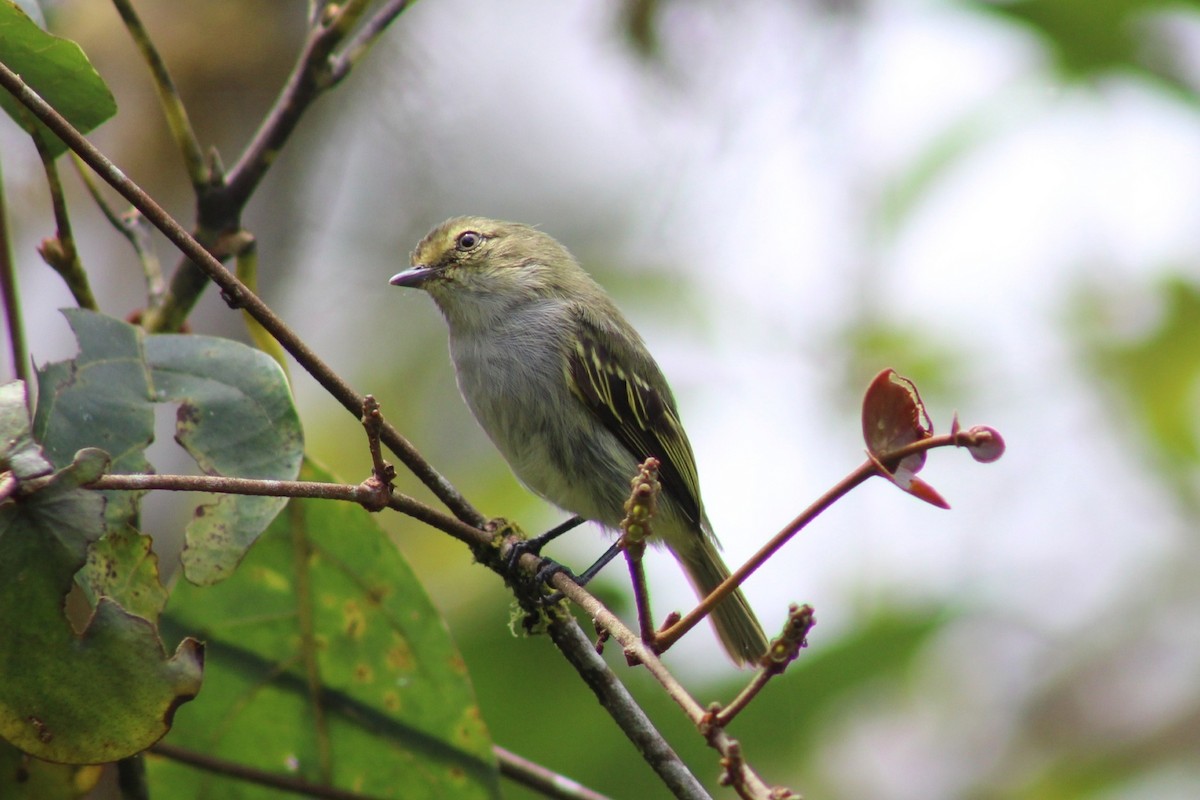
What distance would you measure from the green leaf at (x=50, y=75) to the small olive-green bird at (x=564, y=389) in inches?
74.3

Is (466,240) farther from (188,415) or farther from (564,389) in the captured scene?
(188,415)

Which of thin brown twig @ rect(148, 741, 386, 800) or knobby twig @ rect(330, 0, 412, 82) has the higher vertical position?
knobby twig @ rect(330, 0, 412, 82)

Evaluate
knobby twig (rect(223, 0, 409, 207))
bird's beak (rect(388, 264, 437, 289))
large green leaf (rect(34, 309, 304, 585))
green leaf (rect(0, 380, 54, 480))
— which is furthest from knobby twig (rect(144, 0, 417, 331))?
bird's beak (rect(388, 264, 437, 289))

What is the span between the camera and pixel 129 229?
2.37 meters

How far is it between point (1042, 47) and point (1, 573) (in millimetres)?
4184

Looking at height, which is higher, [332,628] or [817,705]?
[817,705]

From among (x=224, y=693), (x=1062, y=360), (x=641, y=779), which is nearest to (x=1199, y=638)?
(x=1062, y=360)

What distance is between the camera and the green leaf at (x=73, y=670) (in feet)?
5.52

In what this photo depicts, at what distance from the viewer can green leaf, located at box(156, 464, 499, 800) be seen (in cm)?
256

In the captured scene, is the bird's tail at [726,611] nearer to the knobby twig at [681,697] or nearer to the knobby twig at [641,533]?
the knobby twig at [681,697]

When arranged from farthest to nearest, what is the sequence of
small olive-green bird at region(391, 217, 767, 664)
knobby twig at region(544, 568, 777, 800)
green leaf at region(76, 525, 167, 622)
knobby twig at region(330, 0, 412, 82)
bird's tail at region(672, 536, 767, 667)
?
bird's tail at region(672, 536, 767, 667)
small olive-green bird at region(391, 217, 767, 664)
knobby twig at region(330, 0, 412, 82)
green leaf at region(76, 525, 167, 622)
knobby twig at region(544, 568, 777, 800)

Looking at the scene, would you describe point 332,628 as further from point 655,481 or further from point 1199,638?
point 1199,638

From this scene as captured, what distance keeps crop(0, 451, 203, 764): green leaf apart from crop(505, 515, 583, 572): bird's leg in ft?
2.25

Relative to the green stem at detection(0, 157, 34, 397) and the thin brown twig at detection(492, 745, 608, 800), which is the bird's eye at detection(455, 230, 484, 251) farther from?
the green stem at detection(0, 157, 34, 397)
